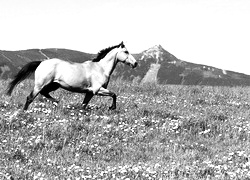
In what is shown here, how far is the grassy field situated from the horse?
0.63 metres

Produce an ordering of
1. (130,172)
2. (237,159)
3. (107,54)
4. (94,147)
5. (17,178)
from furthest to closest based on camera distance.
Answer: (107,54), (94,147), (237,159), (130,172), (17,178)

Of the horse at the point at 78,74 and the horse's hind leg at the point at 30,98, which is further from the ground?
the horse at the point at 78,74

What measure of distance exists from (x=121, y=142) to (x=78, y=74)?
4.24 m

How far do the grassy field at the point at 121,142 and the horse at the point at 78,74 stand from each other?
2.06 ft

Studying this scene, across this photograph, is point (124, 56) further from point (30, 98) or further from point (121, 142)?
point (121, 142)

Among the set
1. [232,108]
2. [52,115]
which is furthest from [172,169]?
[232,108]

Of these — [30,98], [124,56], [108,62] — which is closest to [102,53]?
[108,62]

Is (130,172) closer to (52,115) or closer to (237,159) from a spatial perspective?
(237,159)

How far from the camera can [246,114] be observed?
1639 centimetres

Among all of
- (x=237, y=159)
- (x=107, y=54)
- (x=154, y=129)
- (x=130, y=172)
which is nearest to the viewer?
(x=130, y=172)

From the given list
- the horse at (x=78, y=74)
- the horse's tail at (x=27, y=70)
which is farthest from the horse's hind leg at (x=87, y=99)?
the horse's tail at (x=27, y=70)

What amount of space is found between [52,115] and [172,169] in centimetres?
607

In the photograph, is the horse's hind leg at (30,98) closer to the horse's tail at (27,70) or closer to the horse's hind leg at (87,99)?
the horse's tail at (27,70)

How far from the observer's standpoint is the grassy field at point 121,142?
8.20m
